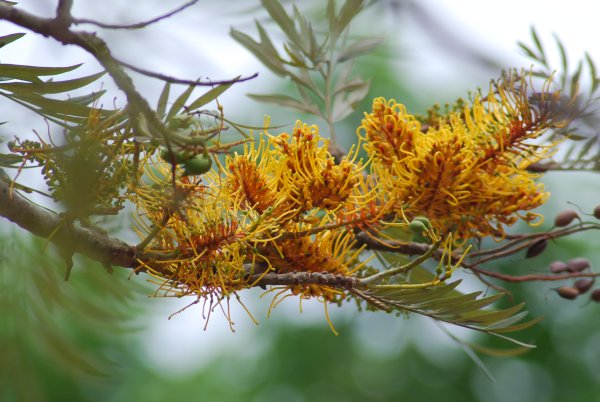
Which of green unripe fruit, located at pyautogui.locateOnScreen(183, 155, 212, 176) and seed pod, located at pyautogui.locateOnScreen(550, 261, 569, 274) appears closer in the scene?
green unripe fruit, located at pyautogui.locateOnScreen(183, 155, 212, 176)

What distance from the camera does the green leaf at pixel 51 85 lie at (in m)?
0.76

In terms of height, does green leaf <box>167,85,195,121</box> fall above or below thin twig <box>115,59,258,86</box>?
above

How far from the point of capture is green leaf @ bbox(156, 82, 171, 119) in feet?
2.33

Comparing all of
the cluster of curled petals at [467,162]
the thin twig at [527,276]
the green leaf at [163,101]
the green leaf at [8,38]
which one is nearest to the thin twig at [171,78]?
the green leaf at [163,101]

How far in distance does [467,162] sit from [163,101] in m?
0.39

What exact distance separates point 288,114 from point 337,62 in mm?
3287

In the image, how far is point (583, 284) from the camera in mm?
1102

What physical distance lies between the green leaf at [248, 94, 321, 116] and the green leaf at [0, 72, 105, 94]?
1.35 ft

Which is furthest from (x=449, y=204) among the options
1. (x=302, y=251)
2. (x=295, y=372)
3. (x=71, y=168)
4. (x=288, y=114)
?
(x=295, y=372)

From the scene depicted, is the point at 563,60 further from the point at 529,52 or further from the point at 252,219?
the point at 252,219

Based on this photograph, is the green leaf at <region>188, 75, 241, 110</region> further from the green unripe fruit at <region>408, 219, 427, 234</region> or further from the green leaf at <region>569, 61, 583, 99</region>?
the green leaf at <region>569, 61, 583, 99</region>

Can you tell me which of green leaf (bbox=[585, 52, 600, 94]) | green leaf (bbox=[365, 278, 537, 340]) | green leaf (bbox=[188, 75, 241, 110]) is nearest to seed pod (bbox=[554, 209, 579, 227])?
green leaf (bbox=[585, 52, 600, 94])

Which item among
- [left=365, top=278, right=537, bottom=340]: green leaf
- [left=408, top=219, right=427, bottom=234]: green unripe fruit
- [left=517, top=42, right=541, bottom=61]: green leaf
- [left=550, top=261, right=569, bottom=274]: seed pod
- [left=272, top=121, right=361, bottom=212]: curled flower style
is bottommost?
[left=365, top=278, right=537, bottom=340]: green leaf

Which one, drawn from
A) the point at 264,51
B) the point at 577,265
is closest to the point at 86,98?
the point at 264,51
